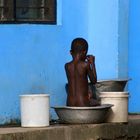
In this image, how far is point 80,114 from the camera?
7.36 metres

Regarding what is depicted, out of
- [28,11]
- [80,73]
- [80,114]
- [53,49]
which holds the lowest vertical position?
[80,114]

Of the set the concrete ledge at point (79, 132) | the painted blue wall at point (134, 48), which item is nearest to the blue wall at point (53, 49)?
the painted blue wall at point (134, 48)

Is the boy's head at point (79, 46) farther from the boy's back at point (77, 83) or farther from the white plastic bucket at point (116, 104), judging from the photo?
the white plastic bucket at point (116, 104)

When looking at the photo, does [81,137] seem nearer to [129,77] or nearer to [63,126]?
[63,126]

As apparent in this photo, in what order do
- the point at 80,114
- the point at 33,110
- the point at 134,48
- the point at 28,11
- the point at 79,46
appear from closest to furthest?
1. the point at 33,110
2. the point at 80,114
3. the point at 79,46
4. the point at 28,11
5. the point at 134,48

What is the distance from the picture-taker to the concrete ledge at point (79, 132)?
660 cm

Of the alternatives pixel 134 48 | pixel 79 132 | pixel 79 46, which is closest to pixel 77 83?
pixel 79 46

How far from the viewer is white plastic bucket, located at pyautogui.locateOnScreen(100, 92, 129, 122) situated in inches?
309

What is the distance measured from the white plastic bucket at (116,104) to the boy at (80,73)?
9.9 inches

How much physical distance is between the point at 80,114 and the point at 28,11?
159 cm

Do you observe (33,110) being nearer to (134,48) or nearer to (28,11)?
(28,11)

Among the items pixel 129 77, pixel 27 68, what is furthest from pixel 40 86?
pixel 129 77

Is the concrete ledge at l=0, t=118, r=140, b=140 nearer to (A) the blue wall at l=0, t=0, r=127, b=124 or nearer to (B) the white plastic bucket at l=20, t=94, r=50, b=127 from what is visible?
(B) the white plastic bucket at l=20, t=94, r=50, b=127

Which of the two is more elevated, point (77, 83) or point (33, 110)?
point (77, 83)
